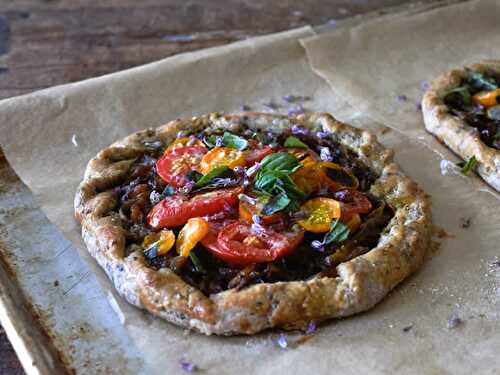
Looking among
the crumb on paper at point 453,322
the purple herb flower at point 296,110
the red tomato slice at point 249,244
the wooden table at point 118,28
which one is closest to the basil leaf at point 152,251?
the red tomato slice at point 249,244

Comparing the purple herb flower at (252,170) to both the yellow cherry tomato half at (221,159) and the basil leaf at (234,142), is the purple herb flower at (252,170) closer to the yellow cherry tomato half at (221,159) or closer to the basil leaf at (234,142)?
the yellow cherry tomato half at (221,159)

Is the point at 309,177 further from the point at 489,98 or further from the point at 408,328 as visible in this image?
the point at 489,98

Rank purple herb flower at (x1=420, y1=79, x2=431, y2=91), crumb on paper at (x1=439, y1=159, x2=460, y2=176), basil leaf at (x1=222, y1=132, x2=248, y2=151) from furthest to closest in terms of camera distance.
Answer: purple herb flower at (x1=420, y1=79, x2=431, y2=91) → crumb on paper at (x1=439, y1=159, x2=460, y2=176) → basil leaf at (x1=222, y1=132, x2=248, y2=151)

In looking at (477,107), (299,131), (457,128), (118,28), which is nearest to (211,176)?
(299,131)

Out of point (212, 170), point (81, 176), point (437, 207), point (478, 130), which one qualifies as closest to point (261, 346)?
point (212, 170)

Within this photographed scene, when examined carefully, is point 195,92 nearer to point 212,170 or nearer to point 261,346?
point 212,170

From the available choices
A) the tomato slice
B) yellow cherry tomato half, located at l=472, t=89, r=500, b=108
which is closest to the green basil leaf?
the tomato slice

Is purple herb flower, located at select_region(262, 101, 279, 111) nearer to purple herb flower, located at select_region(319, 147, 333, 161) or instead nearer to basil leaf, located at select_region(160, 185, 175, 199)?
purple herb flower, located at select_region(319, 147, 333, 161)
